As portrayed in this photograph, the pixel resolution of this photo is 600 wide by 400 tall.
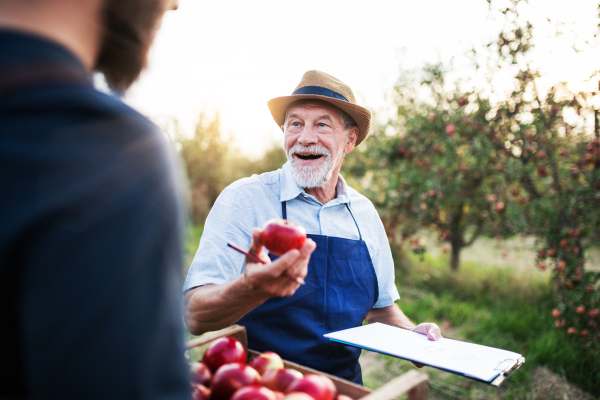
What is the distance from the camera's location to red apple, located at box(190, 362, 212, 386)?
110 cm

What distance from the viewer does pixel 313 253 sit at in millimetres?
1944

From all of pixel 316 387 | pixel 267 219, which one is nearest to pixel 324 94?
pixel 267 219

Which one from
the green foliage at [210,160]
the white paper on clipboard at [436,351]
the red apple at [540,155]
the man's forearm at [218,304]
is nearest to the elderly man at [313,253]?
the man's forearm at [218,304]

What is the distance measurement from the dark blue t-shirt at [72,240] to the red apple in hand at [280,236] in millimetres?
805

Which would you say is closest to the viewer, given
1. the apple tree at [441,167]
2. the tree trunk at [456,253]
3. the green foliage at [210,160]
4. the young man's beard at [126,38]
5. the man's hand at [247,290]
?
the young man's beard at [126,38]

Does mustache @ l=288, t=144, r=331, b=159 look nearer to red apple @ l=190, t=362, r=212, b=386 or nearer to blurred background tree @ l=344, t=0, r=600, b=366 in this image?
red apple @ l=190, t=362, r=212, b=386

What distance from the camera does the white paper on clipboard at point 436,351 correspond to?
4.16 feet

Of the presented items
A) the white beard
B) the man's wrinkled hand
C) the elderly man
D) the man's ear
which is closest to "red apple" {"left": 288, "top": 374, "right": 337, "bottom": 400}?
the elderly man

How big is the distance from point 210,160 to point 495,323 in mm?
11163

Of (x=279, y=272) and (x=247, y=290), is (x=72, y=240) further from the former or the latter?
(x=247, y=290)

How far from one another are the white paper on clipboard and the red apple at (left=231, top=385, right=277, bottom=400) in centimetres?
51

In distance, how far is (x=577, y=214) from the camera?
3496mm

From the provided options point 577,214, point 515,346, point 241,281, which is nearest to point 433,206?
point 577,214

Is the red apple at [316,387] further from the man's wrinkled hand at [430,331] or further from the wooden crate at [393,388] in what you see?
the man's wrinkled hand at [430,331]
